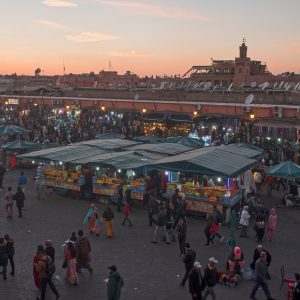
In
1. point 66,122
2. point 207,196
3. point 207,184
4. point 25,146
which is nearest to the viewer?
point 207,196

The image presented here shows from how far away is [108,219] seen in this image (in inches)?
546

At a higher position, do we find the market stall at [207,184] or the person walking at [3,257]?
the market stall at [207,184]

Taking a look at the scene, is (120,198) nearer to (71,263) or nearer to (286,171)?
(286,171)

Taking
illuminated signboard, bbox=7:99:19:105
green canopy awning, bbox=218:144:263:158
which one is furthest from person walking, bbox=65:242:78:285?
illuminated signboard, bbox=7:99:19:105

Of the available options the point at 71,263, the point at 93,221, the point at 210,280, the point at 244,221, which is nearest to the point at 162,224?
the point at 93,221

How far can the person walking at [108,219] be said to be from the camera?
1386 cm

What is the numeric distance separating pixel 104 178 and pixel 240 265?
8930mm

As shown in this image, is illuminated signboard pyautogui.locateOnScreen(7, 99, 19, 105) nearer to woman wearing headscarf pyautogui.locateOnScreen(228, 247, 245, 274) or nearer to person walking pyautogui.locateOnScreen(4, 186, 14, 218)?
person walking pyautogui.locateOnScreen(4, 186, 14, 218)

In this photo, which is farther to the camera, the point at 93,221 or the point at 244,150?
the point at 244,150

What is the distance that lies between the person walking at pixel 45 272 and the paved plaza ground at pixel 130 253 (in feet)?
1.11

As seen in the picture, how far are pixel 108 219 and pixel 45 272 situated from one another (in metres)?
4.41

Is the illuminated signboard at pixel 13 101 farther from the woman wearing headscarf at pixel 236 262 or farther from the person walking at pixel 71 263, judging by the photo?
the woman wearing headscarf at pixel 236 262

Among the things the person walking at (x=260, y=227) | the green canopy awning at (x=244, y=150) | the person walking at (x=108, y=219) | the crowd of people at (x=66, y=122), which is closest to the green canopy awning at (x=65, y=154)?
the green canopy awning at (x=244, y=150)

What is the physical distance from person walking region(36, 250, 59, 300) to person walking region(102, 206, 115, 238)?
4.16 meters
